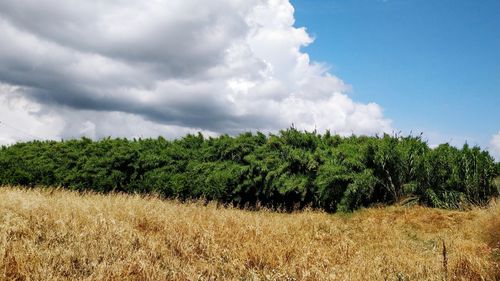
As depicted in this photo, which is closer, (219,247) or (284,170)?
(219,247)

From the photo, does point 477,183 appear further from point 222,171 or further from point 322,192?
point 222,171

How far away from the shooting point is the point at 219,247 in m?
7.50

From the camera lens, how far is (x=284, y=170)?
15008 millimetres

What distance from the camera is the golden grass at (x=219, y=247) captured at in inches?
230

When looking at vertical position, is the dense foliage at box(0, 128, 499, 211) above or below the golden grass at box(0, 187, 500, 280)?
above

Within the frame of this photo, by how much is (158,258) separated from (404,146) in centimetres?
991

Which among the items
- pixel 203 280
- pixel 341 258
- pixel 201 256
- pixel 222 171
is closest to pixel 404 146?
pixel 222 171

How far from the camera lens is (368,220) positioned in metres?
11.3

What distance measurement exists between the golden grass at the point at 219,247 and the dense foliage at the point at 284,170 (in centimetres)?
258

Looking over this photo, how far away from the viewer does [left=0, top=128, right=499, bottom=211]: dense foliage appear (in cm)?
1312

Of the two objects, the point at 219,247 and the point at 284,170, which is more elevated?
the point at 284,170

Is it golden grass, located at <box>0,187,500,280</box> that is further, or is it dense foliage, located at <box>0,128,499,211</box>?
dense foliage, located at <box>0,128,499,211</box>

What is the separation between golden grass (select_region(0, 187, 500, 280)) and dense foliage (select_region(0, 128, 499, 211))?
2.58m

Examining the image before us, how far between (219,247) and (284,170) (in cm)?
773
